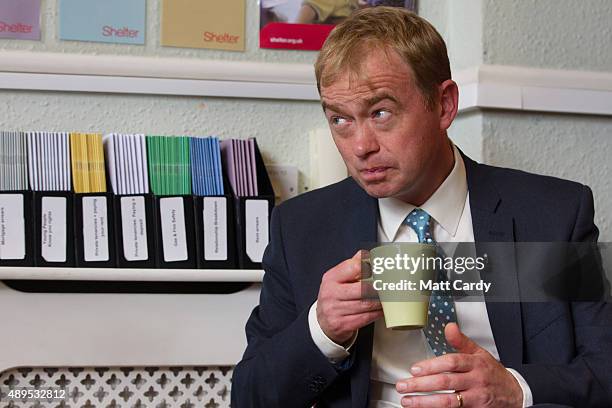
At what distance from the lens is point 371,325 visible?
1337 millimetres

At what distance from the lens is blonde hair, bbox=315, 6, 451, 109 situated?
1.33 m

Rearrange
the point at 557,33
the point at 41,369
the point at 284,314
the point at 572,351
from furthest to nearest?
1. the point at 557,33
2. the point at 41,369
3. the point at 284,314
4. the point at 572,351

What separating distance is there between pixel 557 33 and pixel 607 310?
0.82 metres

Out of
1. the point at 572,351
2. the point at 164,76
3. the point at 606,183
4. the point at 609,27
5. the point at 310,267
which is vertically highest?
the point at 609,27

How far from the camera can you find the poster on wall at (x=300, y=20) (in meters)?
1.94

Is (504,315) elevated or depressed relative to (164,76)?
depressed

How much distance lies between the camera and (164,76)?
6.14ft

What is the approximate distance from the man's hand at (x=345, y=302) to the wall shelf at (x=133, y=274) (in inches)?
21.7

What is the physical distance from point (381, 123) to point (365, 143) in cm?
5

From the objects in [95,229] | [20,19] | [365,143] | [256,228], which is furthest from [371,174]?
[20,19]

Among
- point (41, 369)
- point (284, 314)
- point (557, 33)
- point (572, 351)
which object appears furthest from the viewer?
point (557, 33)

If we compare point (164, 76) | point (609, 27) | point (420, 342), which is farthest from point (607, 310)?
point (164, 76)

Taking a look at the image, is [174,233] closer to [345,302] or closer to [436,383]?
[345,302]

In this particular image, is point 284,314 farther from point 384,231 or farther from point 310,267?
point 384,231
